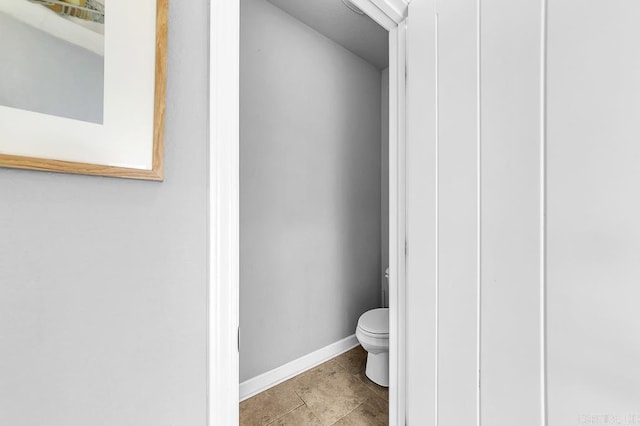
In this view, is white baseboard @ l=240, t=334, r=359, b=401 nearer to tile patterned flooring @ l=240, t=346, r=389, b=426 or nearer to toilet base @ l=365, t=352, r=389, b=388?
tile patterned flooring @ l=240, t=346, r=389, b=426

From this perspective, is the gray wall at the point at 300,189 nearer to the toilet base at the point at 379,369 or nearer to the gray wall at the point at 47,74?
the toilet base at the point at 379,369

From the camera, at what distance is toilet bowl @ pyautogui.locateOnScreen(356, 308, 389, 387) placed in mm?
1572

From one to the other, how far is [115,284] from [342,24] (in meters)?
2.12

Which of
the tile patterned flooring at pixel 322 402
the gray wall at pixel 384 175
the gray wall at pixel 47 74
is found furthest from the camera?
the gray wall at pixel 384 175

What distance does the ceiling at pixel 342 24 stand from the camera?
1.65m
